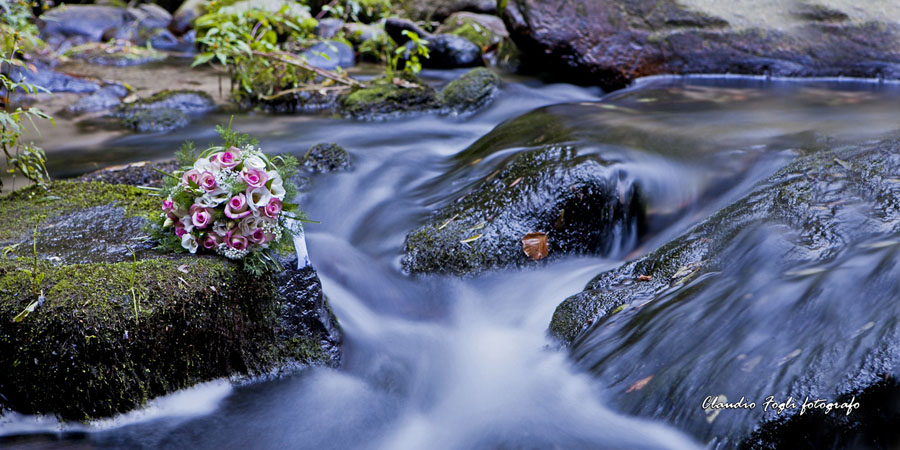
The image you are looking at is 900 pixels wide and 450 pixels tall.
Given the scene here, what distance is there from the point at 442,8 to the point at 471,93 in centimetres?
607

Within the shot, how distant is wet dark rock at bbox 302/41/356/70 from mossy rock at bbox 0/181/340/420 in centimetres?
645

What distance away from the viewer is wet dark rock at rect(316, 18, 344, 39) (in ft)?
38.7

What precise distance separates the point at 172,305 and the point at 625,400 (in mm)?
1916

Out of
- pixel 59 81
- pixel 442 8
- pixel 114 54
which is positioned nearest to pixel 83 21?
pixel 114 54

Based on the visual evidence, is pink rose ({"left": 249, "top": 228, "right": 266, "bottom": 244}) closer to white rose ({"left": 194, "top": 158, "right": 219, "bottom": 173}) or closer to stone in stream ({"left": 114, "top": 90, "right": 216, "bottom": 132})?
white rose ({"left": 194, "top": 158, "right": 219, "bottom": 173})

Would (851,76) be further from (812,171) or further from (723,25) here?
(812,171)

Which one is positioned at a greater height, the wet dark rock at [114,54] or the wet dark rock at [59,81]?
the wet dark rock at [59,81]

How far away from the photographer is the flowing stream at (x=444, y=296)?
2.85 m

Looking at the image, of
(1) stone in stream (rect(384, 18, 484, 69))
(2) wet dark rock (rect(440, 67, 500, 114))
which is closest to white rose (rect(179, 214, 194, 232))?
(2) wet dark rock (rect(440, 67, 500, 114))

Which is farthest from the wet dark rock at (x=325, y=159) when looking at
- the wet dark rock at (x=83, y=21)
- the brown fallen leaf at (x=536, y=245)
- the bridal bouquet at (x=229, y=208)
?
the wet dark rock at (x=83, y=21)

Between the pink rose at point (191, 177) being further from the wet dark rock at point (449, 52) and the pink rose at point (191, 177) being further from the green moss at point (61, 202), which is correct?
the wet dark rock at point (449, 52)

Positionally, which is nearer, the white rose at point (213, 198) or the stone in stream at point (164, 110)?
the white rose at point (213, 198)

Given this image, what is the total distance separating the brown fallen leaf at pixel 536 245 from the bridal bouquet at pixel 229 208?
1.63m

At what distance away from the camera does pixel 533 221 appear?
418cm
